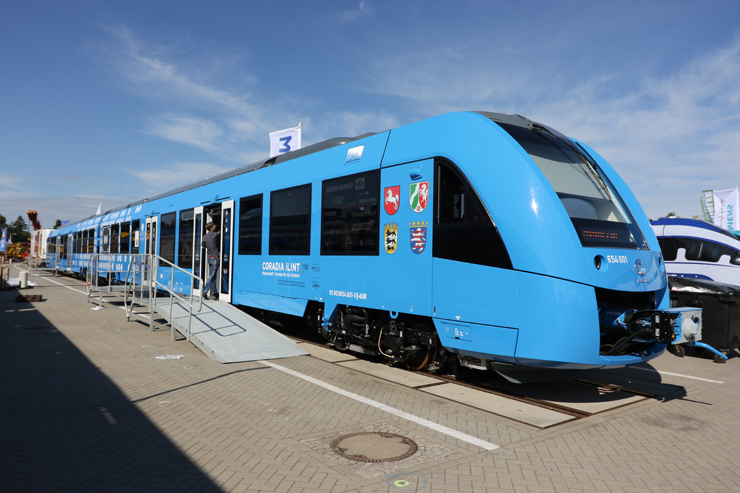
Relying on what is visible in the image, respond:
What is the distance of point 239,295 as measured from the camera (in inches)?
426

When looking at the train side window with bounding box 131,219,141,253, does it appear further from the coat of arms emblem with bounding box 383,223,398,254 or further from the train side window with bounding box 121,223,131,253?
the coat of arms emblem with bounding box 383,223,398,254

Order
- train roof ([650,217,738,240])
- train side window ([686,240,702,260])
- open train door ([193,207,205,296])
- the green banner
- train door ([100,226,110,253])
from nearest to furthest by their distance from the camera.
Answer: open train door ([193,207,205,296]) < train roof ([650,217,738,240]) < train side window ([686,240,702,260]) < train door ([100,226,110,253]) < the green banner

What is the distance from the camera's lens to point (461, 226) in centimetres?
588

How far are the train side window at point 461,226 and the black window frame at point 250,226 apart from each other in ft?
15.8

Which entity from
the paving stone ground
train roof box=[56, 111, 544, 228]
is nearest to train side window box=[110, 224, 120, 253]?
train roof box=[56, 111, 544, 228]

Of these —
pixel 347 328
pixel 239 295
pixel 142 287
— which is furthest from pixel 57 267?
pixel 347 328

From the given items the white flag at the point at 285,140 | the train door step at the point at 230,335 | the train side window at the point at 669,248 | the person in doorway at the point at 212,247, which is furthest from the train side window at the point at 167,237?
the train side window at the point at 669,248

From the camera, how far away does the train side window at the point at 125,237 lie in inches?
682

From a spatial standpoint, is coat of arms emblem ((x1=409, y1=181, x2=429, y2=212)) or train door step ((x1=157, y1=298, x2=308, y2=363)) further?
train door step ((x1=157, y1=298, x2=308, y2=363))

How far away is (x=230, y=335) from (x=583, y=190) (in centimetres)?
613

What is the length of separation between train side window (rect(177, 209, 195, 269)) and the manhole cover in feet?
29.1

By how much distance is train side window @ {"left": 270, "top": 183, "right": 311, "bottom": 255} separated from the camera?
8.73m

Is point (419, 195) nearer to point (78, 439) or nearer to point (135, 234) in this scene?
point (78, 439)

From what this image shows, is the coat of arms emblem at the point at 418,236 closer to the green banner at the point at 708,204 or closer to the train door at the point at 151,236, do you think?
the train door at the point at 151,236
